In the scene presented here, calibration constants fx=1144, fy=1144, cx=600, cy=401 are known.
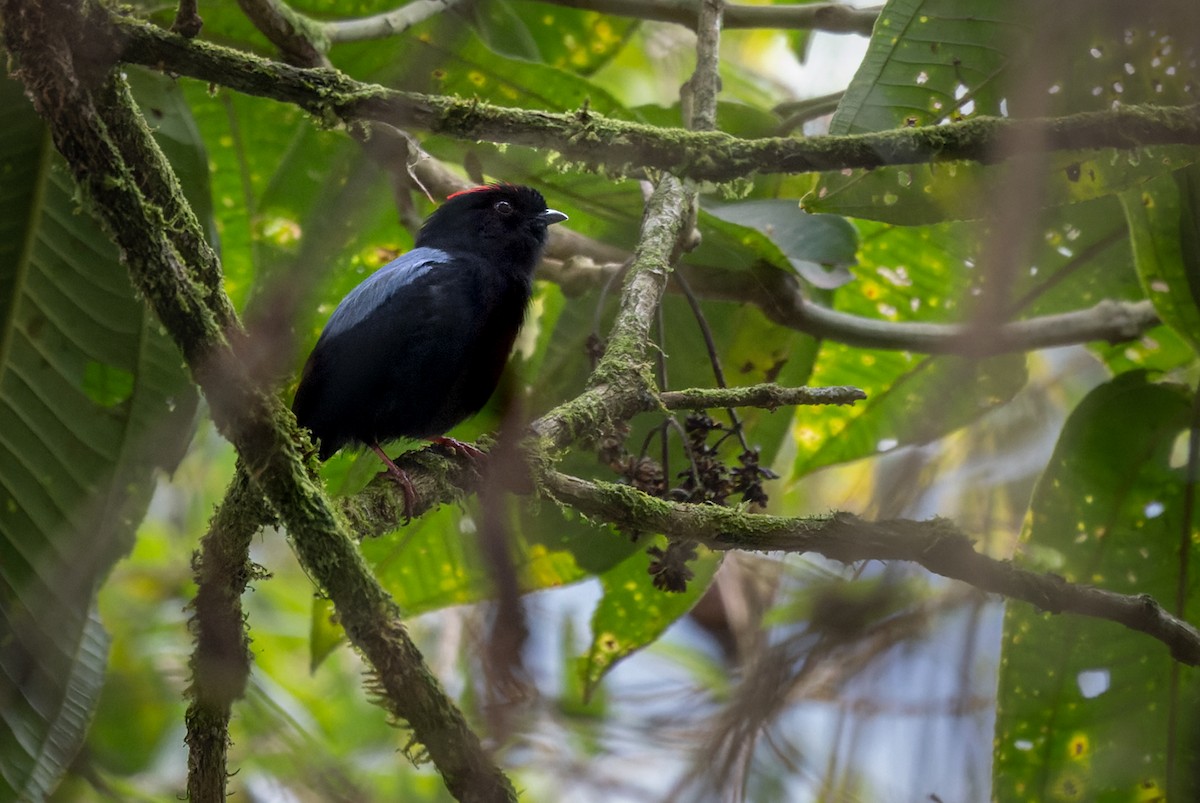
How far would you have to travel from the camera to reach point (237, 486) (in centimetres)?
228

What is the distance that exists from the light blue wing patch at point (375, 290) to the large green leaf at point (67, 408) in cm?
52

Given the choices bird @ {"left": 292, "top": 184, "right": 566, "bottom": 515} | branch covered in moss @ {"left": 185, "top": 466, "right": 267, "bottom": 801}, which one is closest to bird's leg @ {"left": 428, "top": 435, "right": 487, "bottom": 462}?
bird @ {"left": 292, "top": 184, "right": 566, "bottom": 515}

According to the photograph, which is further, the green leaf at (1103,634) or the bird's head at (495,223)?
the bird's head at (495,223)

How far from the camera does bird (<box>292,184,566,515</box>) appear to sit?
3.51 meters

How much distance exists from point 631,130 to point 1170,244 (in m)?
1.85

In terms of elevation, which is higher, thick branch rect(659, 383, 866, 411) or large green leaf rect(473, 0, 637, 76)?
large green leaf rect(473, 0, 637, 76)

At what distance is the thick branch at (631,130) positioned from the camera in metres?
2.20

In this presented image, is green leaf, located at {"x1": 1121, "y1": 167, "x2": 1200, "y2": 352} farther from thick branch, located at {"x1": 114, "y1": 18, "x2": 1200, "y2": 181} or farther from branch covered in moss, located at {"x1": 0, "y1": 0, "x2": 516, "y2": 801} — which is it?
branch covered in moss, located at {"x1": 0, "y1": 0, "x2": 516, "y2": 801}

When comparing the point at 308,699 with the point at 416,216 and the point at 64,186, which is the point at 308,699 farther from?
the point at 64,186

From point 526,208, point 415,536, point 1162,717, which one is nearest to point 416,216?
point 526,208

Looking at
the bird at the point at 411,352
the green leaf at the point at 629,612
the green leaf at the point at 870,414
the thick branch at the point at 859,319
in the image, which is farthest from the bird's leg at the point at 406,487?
the green leaf at the point at 870,414

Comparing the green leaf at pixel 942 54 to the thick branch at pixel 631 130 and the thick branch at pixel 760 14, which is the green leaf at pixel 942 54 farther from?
the thick branch at pixel 760 14

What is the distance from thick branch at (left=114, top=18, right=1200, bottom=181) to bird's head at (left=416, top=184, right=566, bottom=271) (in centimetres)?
138

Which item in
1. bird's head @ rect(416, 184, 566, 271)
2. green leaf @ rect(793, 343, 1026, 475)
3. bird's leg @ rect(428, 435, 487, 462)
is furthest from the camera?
green leaf @ rect(793, 343, 1026, 475)
